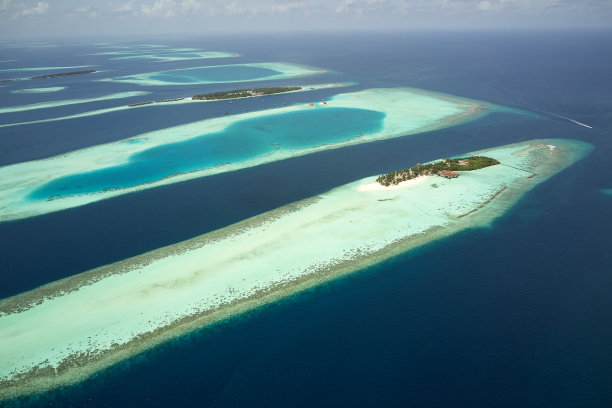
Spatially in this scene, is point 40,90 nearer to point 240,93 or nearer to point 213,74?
point 213,74

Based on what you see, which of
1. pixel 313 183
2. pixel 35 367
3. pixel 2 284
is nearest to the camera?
pixel 35 367

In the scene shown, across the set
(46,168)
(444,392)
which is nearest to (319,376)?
(444,392)

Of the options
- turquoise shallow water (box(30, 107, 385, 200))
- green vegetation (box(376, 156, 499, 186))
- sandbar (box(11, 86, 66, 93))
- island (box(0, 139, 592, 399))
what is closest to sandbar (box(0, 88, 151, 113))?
sandbar (box(11, 86, 66, 93))

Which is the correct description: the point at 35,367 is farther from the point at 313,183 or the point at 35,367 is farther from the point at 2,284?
the point at 313,183

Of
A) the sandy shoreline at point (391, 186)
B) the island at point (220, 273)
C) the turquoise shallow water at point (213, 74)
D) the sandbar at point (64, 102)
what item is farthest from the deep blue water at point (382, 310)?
the turquoise shallow water at point (213, 74)

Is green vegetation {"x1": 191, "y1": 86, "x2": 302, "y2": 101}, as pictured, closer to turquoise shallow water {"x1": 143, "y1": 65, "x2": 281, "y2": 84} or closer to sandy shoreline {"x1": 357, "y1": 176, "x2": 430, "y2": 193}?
turquoise shallow water {"x1": 143, "y1": 65, "x2": 281, "y2": 84}

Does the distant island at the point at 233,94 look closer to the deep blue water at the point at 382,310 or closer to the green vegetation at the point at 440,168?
the deep blue water at the point at 382,310

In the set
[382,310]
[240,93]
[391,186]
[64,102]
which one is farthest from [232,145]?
[64,102]
